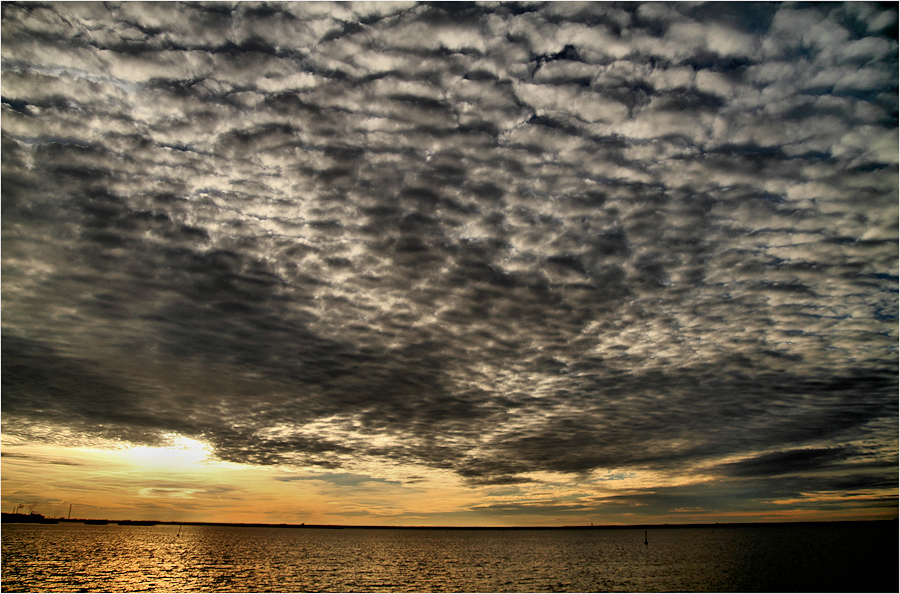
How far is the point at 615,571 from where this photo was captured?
93625mm

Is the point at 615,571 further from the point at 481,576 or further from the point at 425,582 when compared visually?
the point at 425,582

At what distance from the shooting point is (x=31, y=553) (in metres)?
116

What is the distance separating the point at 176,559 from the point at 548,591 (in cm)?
9902

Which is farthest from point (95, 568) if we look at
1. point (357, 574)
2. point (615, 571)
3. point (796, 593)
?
point (796, 593)

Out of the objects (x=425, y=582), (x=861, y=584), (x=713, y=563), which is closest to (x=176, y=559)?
(x=425, y=582)

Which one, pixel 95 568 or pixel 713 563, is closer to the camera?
pixel 95 568

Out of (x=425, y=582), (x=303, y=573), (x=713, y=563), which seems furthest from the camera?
(x=713, y=563)

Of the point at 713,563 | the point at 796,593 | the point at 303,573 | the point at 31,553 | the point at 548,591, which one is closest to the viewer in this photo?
the point at 796,593

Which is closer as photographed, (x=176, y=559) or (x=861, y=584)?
(x=861, y=584)

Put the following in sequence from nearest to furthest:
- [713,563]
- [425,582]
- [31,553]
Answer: [425,582] < [713,563] < [31,553]

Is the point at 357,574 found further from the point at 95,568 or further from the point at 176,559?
the point at 176,559

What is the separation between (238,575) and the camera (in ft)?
297

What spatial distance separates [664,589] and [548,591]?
16.9 m

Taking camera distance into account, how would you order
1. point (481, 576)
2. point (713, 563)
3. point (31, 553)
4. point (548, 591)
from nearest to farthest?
point (548, 591) → point (481, 576) → point (713, 563) → point (31, 553)
